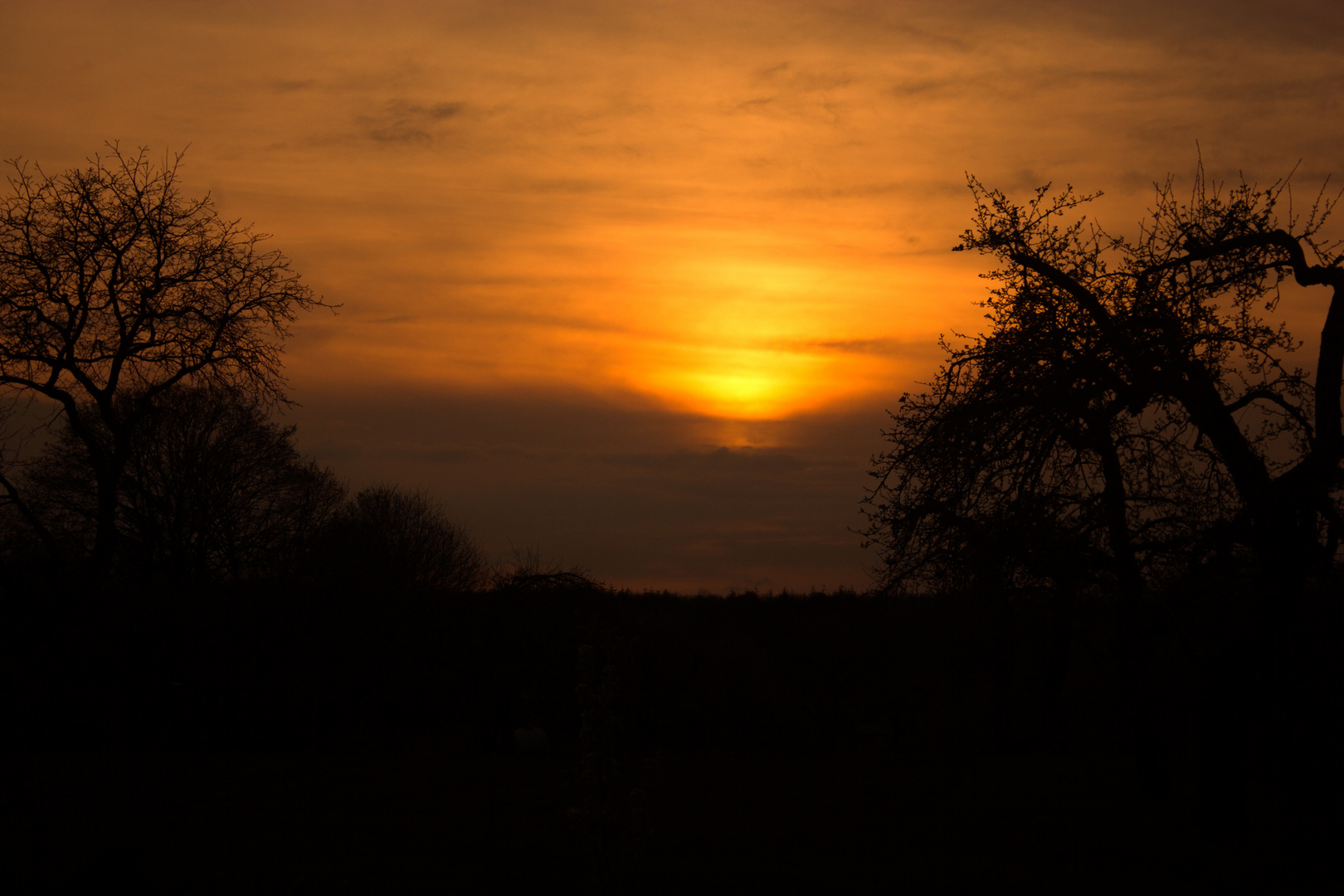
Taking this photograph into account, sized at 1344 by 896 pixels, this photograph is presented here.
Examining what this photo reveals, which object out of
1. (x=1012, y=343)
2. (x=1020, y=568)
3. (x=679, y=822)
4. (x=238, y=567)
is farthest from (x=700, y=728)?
(x=238, y=567)

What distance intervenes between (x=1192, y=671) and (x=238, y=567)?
27457 millimetres

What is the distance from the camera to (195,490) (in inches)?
1359

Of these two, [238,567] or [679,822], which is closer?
[679,822]

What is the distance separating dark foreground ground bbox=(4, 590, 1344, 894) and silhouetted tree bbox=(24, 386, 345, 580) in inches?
477

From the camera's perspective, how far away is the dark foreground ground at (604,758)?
9773 mm

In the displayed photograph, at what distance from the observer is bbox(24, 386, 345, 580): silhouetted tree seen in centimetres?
3288

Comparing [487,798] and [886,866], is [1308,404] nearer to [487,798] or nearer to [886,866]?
[886,866]

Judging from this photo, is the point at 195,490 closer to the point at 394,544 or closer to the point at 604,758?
the point at 394,544

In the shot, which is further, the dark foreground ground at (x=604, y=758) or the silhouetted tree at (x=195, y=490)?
the silhouetted tree at (x=195, y=490)

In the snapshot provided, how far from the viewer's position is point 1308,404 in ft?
37.1

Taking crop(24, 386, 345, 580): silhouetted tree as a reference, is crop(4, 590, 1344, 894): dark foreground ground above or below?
below

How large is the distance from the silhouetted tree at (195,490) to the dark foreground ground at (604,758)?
1212 cm

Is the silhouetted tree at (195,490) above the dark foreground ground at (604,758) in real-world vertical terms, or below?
above

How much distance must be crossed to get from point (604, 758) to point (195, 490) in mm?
31442
